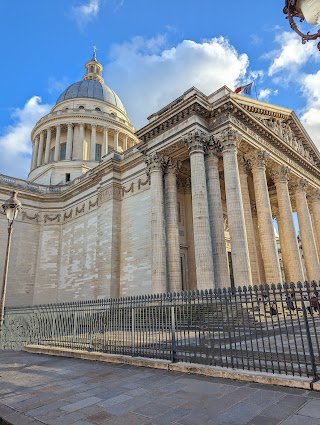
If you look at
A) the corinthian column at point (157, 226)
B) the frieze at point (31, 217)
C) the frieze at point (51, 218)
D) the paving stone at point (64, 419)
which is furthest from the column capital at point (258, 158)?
the frieze at point (31, 217)

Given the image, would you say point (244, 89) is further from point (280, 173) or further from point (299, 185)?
point (299, 185)

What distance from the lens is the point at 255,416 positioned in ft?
12.8

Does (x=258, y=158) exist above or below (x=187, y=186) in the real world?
above

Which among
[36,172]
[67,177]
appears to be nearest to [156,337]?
[67,177]

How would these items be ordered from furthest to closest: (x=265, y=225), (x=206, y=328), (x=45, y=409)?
1. (x=265, y=225)
2. (x=206, y=328)
3. (x=45, y=409)

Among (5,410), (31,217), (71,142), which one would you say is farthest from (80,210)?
(5,410)

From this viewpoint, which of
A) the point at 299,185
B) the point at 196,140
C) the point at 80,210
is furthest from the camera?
the point at 80,210

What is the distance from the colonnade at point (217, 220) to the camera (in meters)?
16.4

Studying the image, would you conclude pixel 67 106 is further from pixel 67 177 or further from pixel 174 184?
pixel 174 184

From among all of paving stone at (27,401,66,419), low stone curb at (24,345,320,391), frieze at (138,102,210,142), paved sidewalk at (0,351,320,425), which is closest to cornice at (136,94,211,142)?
frieze at (138,102,210,142)

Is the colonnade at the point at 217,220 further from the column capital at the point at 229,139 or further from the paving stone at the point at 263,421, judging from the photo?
the paving stone at the point at 263,421

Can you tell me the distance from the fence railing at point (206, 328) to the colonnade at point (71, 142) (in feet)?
95.8

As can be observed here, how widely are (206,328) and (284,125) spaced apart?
2174 cm

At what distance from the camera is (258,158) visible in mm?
19891
